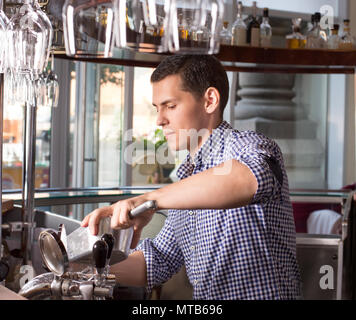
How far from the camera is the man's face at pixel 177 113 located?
1.33 meters

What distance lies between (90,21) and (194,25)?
0.14m

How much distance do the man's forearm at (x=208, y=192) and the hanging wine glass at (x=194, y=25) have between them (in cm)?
29

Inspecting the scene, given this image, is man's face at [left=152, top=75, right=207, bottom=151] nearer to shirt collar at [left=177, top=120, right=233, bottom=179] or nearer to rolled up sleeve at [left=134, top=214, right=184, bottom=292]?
shirt collar at [left=177, top=120, right=233, bottom=179]

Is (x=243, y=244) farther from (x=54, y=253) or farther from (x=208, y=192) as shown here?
(x=54, y=253)

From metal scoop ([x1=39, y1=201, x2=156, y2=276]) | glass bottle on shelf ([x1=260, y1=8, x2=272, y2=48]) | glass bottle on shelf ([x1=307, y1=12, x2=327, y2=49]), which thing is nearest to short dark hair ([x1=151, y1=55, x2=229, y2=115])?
metal scoop ([x1=39, y1=201, x2=156, y2=276])

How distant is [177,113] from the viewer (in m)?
1.34

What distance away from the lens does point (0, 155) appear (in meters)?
1.03

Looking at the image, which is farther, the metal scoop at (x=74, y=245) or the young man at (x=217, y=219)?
the young man at (x=217, y=219)

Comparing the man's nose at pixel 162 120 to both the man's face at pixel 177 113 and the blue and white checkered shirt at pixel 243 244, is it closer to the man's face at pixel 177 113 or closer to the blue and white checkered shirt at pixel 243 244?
the man's face at pixel 177 113

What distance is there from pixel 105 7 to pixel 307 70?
2532 mm

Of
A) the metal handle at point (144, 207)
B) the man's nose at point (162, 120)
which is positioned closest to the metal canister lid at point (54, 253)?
the metal handle at point (144, 207)

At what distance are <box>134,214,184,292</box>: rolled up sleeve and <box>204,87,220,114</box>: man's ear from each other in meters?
0.31

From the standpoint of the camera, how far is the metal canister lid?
978 millimetres
